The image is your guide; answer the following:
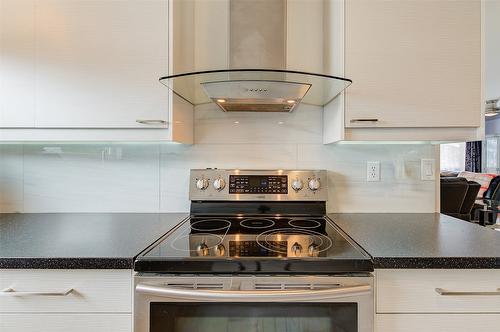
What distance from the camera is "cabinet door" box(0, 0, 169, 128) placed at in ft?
4.22

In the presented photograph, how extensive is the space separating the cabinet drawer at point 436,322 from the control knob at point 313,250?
266 mm

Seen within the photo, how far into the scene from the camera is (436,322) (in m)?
0.96

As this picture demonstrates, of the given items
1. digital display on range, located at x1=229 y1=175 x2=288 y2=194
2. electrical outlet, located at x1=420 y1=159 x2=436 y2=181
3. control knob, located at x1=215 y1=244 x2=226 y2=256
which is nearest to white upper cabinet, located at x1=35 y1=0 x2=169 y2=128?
→ digital display on range, located at x1=229 y1=175 x2=288 y2=194

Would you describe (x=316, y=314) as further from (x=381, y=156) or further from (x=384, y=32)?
(x=384, y=32)

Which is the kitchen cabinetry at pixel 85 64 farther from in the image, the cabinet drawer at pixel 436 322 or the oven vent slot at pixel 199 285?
the cabinet drawer at pixel 436 322

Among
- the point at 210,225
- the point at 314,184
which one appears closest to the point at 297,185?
the point at 314,184

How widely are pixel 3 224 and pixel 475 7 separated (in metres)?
2.26

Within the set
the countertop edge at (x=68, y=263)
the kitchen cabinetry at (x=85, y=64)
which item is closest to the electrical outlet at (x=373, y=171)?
the kitchen cabinetry at (x=85, y=64)

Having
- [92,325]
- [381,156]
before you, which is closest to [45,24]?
[92,325]

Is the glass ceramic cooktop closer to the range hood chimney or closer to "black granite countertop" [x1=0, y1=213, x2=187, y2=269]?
"black granite countertop" [x1=0, y1=213, x2=187, y2=269]

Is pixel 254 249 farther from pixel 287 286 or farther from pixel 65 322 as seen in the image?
pixel 65 322

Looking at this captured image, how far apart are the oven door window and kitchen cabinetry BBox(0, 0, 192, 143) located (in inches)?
29.1

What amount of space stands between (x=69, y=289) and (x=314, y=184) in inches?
43.9

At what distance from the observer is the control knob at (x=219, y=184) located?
1549 mm
